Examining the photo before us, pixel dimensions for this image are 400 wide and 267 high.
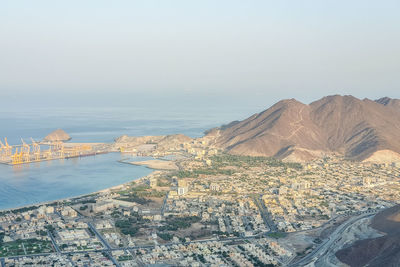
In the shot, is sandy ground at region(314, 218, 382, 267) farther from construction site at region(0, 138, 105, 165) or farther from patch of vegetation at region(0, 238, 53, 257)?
construction site at region(0, 138, 105, 165)

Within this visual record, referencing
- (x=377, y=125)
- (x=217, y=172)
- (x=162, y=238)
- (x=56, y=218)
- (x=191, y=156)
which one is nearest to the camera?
(x=162, y=238)

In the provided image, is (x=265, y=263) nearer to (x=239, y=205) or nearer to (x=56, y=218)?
(x=239, y=205)

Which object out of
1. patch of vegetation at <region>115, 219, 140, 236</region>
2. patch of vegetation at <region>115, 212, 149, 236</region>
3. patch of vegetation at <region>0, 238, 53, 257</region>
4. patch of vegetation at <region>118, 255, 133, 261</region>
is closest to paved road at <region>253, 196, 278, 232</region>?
patch of vegetation at <region>115, 212, 149, 236</region>

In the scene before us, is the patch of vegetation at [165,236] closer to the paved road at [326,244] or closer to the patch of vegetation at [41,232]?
the patch of vegetation at [41,232]

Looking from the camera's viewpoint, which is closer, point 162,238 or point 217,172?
→ point 162,238

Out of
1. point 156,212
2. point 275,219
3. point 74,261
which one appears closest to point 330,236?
point 275,219

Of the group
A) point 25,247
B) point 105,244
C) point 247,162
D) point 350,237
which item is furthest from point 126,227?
point 247,162

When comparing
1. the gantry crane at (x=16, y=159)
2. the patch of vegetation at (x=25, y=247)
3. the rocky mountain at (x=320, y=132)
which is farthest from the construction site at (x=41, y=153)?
the patch of vegetation at (x=25, y=247)

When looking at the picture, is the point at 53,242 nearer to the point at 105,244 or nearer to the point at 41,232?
the point at 41,232
